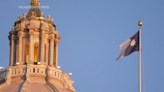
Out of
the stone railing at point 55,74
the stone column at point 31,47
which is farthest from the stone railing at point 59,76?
the stone column at point 31,47

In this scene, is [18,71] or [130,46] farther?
[18,71]

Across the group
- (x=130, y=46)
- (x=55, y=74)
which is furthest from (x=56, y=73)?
(x=130, y=46)

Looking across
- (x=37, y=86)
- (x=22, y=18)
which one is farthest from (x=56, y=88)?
(x=22, y=18)

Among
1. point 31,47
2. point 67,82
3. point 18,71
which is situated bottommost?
point 67,82

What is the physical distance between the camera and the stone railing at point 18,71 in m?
81.8

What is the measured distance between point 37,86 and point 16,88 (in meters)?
2.85

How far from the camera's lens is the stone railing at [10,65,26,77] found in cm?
8185

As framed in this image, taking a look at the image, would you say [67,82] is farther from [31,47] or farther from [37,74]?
[31,47]

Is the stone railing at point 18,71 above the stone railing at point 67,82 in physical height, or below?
above

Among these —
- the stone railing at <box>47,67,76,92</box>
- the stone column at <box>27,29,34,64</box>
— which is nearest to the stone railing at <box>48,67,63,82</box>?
the stone railing at <box>47,67,76,92</box>

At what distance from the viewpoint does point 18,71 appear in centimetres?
8238

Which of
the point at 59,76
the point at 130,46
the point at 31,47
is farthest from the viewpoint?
the point at 31,47

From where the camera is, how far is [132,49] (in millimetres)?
64250

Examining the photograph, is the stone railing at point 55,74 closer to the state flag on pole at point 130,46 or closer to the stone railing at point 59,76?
the stone railing at point 59,76
